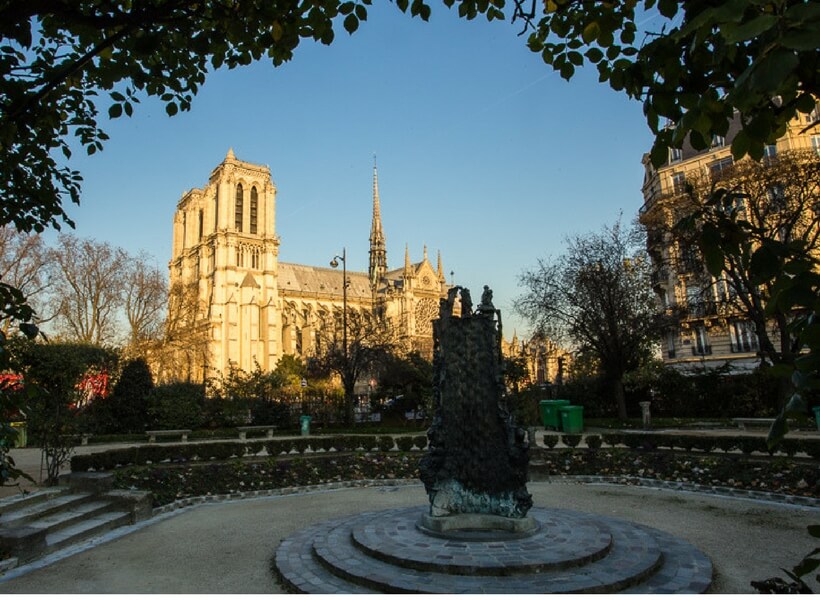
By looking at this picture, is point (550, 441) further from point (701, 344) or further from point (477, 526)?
point (701, 344)

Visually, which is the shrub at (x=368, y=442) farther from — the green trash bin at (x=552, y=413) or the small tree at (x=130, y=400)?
the small tree at (x=130, y=400)

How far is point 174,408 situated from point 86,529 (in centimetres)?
2063

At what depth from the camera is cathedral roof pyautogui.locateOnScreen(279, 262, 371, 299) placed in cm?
8456

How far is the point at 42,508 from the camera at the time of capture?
859 cm

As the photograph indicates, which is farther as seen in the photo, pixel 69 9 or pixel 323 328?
pixel 323 328

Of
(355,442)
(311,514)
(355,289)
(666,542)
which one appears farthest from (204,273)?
(666,542)

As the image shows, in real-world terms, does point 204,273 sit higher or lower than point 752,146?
higher

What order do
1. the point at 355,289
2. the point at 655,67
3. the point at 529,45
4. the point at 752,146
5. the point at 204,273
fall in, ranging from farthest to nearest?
the point at 355,289
the point at 204,273
the point at 529,45
the point at 655,67
the point at 752,146

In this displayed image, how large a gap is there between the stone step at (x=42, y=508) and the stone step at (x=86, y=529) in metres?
0.47

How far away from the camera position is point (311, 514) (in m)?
9.77

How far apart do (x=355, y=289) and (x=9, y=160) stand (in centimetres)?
8548

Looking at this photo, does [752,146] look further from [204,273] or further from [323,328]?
[204,273]

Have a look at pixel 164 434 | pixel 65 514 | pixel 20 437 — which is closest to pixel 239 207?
pixel 164 434

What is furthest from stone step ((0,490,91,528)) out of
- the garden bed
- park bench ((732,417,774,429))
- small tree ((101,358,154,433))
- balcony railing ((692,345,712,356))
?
balcony railing ((692,345,712,356))
